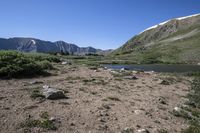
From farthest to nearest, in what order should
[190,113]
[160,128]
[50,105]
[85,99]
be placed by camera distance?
[85,99] → [190,113] → [50,105] → [160,128]

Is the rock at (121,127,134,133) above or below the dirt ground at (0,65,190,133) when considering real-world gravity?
below

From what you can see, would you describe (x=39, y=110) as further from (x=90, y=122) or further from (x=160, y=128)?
(x=160, y=128)

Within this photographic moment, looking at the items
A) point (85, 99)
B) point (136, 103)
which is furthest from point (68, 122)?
point (136, 103)

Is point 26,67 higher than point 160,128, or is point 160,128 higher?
point 26,67

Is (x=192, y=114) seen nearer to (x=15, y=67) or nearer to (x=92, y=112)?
(x=92, y=112)

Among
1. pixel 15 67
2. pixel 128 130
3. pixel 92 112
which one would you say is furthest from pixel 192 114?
pixel 15 67

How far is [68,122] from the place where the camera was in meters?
11.2

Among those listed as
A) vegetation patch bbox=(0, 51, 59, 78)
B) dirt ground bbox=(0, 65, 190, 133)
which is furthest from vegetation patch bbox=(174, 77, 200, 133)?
vegetation patch bbox=(0, 51, 59, 78)

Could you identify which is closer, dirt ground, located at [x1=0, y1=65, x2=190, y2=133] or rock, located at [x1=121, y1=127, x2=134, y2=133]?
rock, located at [x1=121, y1=127, x2=134, y2=133]

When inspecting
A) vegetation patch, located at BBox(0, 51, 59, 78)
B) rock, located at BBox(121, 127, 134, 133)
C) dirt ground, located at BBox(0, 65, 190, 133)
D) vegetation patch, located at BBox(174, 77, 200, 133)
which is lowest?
vegetation patch, located at BBox(174, 77, 200, 133)

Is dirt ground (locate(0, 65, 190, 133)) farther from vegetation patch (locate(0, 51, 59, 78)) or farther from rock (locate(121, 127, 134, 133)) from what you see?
vegetation patch (locate(0, 51, 59, 78))

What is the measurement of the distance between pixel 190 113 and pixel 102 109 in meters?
5.38

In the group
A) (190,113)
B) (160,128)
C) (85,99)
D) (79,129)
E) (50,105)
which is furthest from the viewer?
(85,99)

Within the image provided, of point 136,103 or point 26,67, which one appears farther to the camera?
point 26,67
